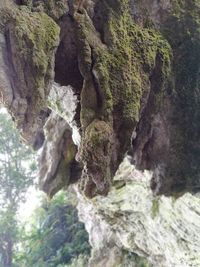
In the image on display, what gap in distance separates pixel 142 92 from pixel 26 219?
11.8 m

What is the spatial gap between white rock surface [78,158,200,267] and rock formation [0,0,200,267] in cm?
157

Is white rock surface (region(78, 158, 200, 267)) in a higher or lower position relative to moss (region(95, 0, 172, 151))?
lower

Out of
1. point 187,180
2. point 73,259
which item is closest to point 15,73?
point 187,180

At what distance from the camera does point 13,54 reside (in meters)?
2.48

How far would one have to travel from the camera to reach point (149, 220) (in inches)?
259

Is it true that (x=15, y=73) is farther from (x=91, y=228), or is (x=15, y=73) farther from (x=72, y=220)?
(x=72, y=220)

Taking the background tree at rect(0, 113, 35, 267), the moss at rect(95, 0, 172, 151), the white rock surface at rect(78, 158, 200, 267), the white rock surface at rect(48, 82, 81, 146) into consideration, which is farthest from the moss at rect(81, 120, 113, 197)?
the background tree at rect(0, 113, 35, 267)

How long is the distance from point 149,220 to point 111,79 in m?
4.09

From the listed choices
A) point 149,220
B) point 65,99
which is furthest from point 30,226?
point 65,99

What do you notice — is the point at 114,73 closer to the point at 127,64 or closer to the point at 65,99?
the point at 127,64

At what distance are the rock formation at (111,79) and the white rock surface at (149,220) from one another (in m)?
1.57

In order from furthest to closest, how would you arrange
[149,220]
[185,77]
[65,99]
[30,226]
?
[30,226]
[149,220]
[185,77]
[65,99]

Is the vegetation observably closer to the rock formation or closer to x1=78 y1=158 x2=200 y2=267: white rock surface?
x1=78 y1=158 x2=200 y2=267: white rock surface

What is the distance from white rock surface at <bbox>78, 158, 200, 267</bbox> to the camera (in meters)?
5.89
